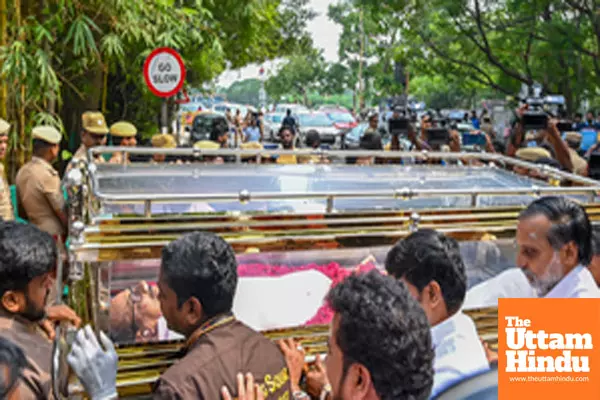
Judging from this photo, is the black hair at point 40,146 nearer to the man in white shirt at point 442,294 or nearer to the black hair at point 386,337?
the man in white shirt at point 442,294

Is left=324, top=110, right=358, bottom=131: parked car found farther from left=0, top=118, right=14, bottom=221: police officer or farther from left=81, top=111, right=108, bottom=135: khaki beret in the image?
left=0, top=118, right=14, bottom=221: police officer

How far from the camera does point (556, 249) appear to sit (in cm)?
285

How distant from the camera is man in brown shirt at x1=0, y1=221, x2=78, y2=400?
2.32m

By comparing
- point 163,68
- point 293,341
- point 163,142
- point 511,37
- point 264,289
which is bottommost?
point 293,341

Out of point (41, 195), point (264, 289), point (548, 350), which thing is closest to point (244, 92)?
point (41, 195)

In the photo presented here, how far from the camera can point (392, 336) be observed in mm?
1555

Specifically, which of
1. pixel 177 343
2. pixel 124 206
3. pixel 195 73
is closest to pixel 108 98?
pixel 195 73

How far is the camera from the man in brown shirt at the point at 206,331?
6.68ft

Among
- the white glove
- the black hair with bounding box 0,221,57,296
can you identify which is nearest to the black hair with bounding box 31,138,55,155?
the black hair with bounding box 0,221,57,296

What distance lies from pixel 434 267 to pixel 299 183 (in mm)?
2315

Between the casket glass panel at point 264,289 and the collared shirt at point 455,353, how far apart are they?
0.80 m

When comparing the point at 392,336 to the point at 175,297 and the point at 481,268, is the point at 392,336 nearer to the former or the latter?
the point at 175,297

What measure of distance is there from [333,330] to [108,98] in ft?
39.9

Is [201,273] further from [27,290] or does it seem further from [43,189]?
[43,189]
